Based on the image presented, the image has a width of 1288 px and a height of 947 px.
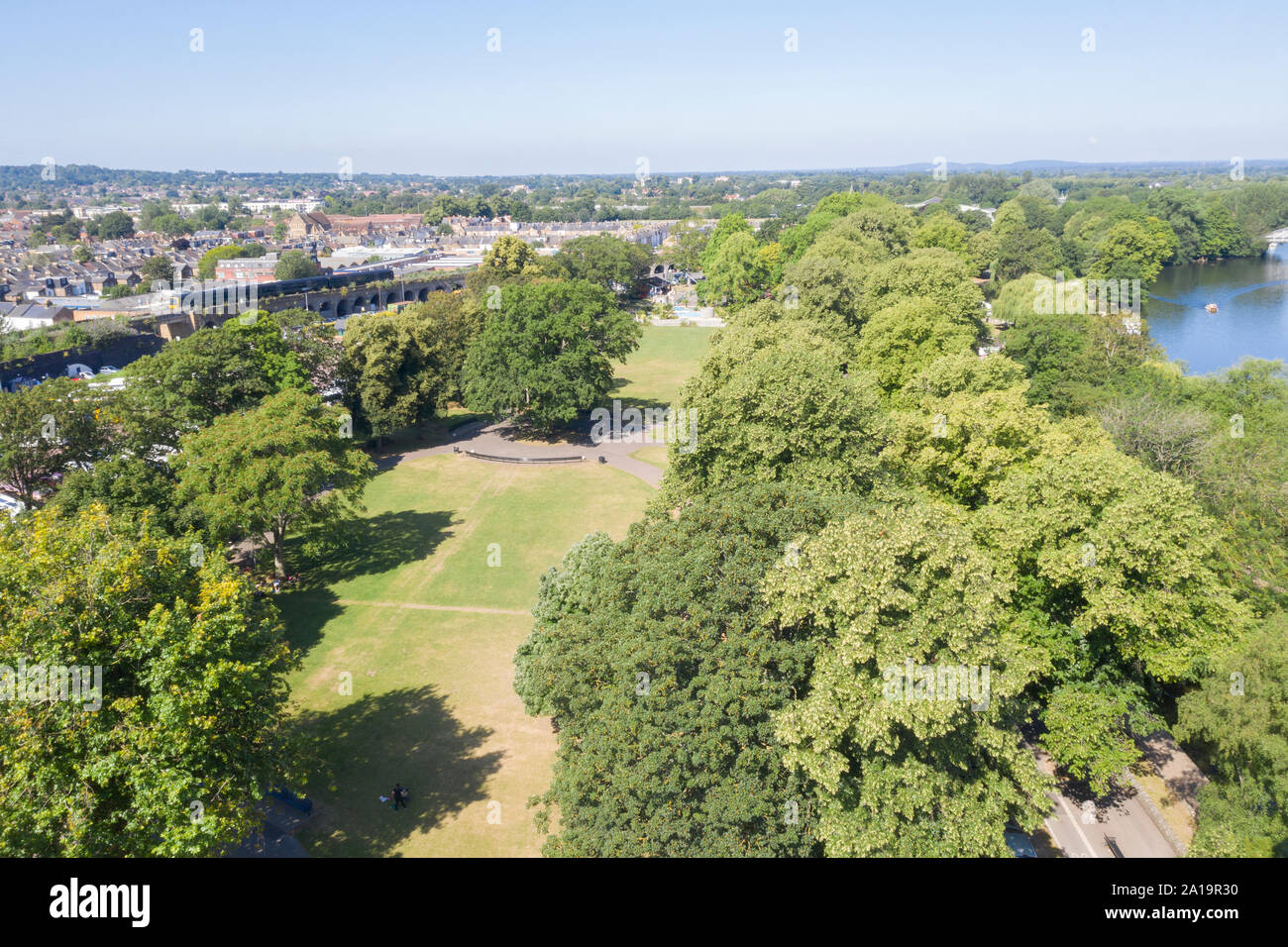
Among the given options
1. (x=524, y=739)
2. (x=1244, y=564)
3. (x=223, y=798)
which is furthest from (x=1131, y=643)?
(x=223, y=798)

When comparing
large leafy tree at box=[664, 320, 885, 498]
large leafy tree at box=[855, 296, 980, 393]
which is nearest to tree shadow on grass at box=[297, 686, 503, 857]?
large leafy tree at box=[664, 320, 885, 498]

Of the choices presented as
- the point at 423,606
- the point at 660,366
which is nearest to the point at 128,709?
the point at 423,606

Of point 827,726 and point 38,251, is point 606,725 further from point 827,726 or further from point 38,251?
point 38,251

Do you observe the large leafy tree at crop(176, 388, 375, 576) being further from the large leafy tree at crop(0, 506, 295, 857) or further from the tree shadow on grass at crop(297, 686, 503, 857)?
the large leafy tree at crop(0, 506, 295, 857)

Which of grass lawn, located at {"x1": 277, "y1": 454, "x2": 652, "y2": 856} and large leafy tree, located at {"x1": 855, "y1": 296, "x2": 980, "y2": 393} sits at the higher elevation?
large leafy tree, located at {"x1": 855, "y1": 296, "x2": 980, "y2": 393}

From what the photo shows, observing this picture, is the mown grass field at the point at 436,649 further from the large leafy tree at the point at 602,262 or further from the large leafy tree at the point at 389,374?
the large leafy tree at the point at 602,262
